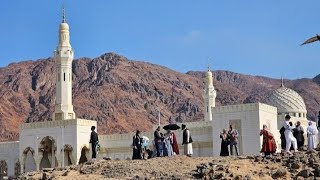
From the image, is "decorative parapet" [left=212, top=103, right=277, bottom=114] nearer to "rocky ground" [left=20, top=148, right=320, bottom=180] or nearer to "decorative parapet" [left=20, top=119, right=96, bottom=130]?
"decorative parapet" [left=20, top=119, right=96, bottom=130]

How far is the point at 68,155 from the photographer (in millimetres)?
50688

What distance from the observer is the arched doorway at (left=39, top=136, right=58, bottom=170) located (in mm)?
50844

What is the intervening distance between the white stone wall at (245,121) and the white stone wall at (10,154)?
64.4 feet

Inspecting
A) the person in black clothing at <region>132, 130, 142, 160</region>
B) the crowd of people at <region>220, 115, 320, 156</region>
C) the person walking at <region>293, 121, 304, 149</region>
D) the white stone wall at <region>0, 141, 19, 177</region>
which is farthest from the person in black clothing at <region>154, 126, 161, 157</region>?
the white stone wall at <region>0, 141, 19, 177</region>

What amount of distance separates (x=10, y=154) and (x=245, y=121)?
2319 centimetres

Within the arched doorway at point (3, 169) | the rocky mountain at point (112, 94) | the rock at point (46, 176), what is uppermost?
the rocky mountain at point (112, 94)

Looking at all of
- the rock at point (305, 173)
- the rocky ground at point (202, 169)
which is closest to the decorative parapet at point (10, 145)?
the rocky ground at point (202, 169)

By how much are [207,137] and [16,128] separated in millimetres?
59843

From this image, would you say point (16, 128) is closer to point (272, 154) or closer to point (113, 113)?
point (113, 113)

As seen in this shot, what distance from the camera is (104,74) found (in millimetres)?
115812

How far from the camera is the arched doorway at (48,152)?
50.8m

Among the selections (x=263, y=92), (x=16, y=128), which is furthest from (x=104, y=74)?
(x=263, y=92)

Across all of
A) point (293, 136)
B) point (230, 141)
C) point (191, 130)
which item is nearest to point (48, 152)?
point (191, 130)

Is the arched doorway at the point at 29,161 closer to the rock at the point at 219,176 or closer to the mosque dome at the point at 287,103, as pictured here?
the mosque dome at the point at 287,103
